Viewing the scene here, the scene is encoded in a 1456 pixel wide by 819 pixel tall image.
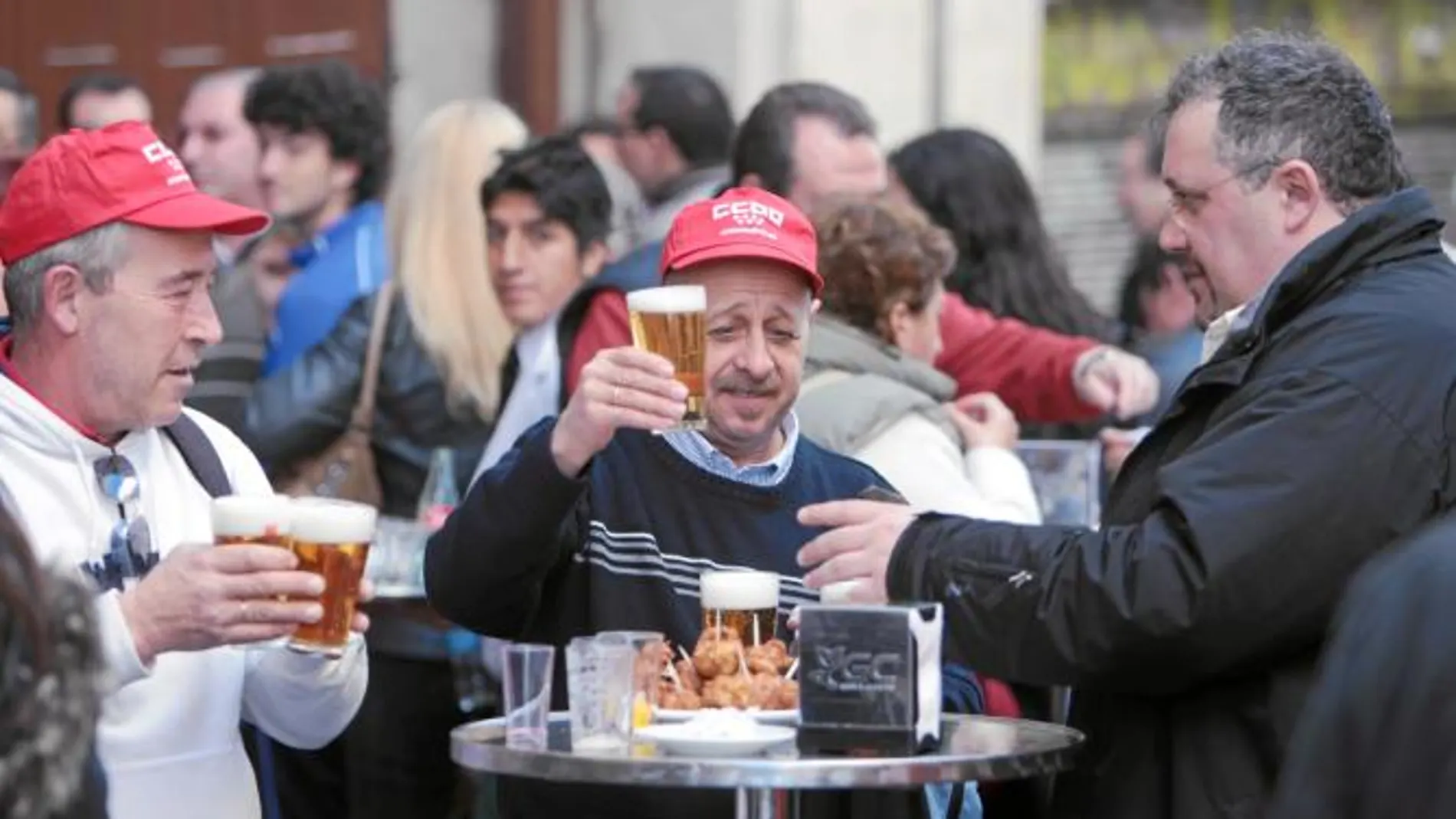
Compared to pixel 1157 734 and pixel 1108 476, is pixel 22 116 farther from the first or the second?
pixel 1157 734

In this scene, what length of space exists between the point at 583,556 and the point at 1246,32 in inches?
54.8

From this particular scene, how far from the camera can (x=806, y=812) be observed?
4949 millimetres

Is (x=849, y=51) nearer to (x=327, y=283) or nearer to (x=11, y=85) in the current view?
(x=11, y=85)

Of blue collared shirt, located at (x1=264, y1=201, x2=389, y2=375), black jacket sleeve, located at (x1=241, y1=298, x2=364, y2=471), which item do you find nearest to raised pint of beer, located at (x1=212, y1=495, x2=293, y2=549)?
black jacket sleeve, located at (x1=241, y1=298, x2=364, y2=471)

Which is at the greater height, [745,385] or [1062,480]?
[745,385]

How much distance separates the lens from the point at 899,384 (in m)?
6.16

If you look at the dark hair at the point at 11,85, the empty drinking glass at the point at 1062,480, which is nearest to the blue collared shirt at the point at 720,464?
the empty drinking glass at the point at 1062,480

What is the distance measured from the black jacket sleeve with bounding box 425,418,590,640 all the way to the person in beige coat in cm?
109

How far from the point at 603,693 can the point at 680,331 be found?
651mm

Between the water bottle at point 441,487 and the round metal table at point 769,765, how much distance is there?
3014 mm

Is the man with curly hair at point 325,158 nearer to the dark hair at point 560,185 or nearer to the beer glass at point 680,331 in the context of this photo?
the dark hair at point 560,185

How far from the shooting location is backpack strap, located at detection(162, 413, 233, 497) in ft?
16.1

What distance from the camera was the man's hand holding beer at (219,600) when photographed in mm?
4320

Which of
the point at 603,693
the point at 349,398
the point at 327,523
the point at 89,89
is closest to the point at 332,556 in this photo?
the point at 327,523
